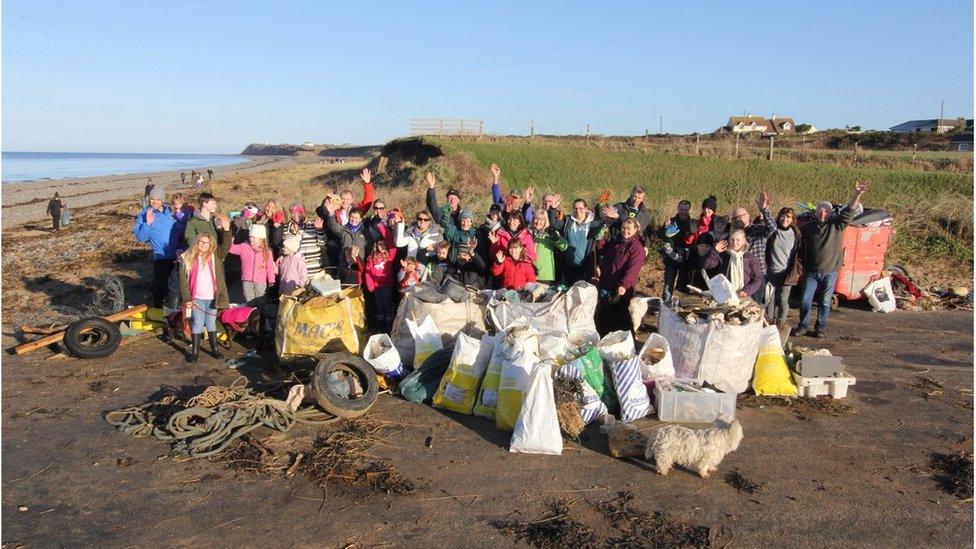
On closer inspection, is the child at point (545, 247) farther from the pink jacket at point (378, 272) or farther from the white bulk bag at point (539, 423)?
the white bulk bag at point (539, 423)

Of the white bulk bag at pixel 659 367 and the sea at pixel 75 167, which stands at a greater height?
the sea at pixel 75 167

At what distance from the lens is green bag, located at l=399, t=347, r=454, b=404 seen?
18.7ft

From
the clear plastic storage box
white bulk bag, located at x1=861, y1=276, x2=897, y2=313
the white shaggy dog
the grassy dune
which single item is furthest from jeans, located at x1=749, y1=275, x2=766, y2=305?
the grassy dune

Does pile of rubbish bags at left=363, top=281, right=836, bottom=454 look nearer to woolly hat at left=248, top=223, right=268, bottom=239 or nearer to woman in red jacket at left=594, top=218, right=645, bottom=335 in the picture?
woman in red jacket at left=594, top=218, right=645, bottom=335

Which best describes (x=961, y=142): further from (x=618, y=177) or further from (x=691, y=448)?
(x=691, y=448)

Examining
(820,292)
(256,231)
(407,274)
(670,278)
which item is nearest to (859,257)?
(820,292)

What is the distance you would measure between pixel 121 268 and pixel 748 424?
1027cm

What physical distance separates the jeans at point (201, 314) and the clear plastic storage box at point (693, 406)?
4409 mm

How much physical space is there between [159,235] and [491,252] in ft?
12.8

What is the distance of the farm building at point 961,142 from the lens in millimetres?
40094

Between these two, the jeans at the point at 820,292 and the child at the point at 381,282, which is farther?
the jeans at the point at 820,292

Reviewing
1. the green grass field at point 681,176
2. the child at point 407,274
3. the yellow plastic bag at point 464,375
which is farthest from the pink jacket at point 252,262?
the green grass field at point 681,176

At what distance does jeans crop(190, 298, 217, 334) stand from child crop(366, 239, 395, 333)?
5.14 feet

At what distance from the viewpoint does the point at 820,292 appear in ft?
24.6
